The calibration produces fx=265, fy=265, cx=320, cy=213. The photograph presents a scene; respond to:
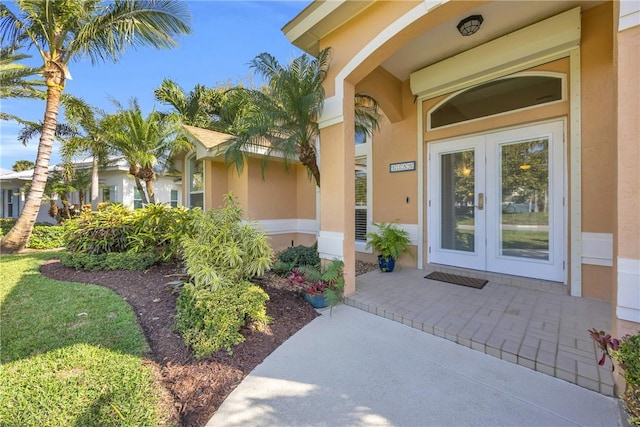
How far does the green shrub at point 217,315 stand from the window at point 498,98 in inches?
195

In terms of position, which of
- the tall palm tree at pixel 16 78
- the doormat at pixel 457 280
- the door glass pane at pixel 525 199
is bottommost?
the doormat at pixel 457 280

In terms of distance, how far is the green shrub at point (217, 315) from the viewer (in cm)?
273

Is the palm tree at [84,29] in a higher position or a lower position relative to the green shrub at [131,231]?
higher

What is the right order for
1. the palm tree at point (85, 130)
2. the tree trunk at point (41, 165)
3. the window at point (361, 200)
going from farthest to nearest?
the palm tree at point (85, 130)
the tree trunk at point (41, 165)
the window at point (361, 200)

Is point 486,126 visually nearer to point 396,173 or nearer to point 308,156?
point 396,173

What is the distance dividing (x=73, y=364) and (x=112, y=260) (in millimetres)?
3613

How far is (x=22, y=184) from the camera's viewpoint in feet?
53.6

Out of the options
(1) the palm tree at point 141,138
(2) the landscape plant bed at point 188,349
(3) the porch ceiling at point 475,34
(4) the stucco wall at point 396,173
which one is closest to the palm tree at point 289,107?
(3) the porch ceiling at point 475,34

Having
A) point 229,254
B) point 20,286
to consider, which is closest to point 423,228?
point 229,254

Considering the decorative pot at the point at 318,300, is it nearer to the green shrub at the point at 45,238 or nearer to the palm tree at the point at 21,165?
the green shrub at the point at 45,238

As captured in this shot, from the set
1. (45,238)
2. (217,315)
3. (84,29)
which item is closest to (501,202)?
(217,315)

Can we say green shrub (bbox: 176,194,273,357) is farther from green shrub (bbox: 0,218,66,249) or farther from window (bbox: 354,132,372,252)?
green shrub (bbox: 0,218,66,249)

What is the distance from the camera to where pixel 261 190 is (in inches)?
313

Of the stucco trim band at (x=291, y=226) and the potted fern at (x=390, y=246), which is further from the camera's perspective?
the stucco trim band at (x=291, y=226)
